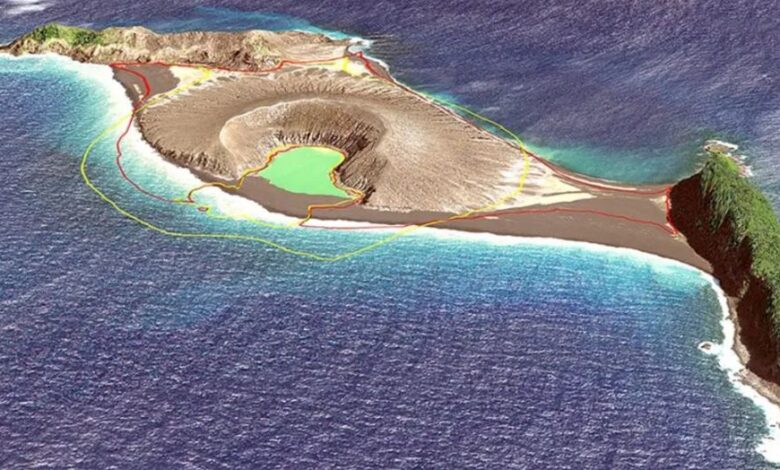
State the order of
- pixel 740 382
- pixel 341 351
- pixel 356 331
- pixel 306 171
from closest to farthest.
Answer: pixel 740 382 < pixel 341 351 < pixel 356 331 < pixel 306 171

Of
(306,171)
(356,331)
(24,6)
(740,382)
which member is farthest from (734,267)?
(24,6)

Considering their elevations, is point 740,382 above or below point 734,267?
below

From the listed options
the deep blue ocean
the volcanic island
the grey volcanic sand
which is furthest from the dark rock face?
the deep blue ocean

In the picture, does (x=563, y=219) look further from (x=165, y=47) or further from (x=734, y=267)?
(x=165, y=47)

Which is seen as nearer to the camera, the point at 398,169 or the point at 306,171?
the point at 398,169

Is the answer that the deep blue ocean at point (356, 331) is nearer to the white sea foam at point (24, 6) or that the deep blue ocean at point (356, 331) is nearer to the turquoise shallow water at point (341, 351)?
the turquoise shallow water at point (341, 351)

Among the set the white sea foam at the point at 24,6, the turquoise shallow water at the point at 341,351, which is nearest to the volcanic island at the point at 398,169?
the turquoise shallow water at the point at 341,351

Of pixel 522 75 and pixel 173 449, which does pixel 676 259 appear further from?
pixel 173 449
